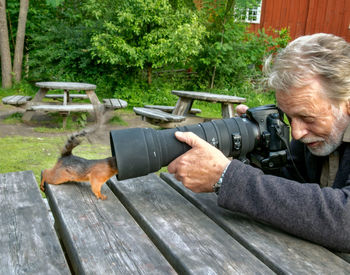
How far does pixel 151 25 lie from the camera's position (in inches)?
329

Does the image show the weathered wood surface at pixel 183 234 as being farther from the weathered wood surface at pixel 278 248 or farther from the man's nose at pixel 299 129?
the man's nose at pixel 299 129

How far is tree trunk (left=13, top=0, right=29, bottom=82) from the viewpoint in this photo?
926cm

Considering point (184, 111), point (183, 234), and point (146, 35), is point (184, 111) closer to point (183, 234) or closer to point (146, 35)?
point (146, 35)

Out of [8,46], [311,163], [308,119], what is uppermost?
[8,46]

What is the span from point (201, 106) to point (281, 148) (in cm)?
767

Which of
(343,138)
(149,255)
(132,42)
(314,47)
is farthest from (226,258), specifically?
(132,42)

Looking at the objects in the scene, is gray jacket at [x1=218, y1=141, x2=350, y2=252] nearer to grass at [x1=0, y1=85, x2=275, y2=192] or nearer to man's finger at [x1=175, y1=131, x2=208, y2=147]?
man's finger at [x1=175, y1=131, x2=208, y2=147]

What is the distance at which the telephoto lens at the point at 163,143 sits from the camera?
1391mm

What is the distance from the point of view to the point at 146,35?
8211 millimetres

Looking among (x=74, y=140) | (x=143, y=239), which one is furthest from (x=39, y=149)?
(x=143, y=239)

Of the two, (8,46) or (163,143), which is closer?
(163,143)

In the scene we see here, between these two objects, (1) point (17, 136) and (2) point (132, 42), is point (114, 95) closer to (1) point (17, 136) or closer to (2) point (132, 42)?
(2) point (132, 42)

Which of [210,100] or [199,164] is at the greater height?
[199,164]

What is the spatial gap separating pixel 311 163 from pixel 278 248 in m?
0.71
